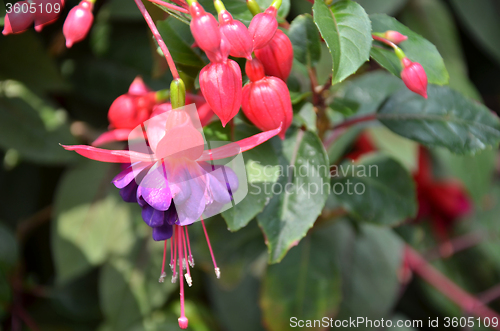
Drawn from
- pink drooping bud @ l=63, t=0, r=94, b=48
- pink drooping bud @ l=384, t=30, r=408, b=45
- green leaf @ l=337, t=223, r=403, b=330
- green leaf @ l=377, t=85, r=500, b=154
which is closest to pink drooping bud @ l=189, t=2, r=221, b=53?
pink drooping bud @ l=63, t=0, r=94, b=48

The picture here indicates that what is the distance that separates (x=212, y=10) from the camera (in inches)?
16.1

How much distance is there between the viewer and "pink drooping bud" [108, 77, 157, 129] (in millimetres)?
414

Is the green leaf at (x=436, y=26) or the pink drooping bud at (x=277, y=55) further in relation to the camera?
the green leaf at (x=436, y=26)

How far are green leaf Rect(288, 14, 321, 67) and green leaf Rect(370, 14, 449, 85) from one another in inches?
2.8

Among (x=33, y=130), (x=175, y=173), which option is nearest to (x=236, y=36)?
(x=175, y=173)

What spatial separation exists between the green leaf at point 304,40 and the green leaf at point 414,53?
0.24ft

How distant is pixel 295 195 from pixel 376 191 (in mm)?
259

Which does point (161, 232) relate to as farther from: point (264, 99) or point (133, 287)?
point (133, 287)

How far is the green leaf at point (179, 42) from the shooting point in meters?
0.41

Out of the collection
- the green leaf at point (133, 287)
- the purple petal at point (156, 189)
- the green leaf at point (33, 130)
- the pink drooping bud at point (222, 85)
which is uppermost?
the pink drooping bud at point (222, 85)

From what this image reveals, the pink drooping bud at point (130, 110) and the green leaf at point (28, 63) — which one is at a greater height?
the pink drooping bud at point (130, 110)

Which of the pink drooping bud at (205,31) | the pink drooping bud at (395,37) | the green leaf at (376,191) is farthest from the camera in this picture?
the green leaf at (376,191)

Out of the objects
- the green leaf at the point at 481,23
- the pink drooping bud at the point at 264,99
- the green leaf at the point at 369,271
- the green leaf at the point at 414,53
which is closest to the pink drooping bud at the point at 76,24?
the pink drooping bud at the point at 264,99

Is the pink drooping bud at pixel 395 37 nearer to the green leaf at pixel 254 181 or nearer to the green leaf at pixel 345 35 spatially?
the green leaf at pixel 345 35
